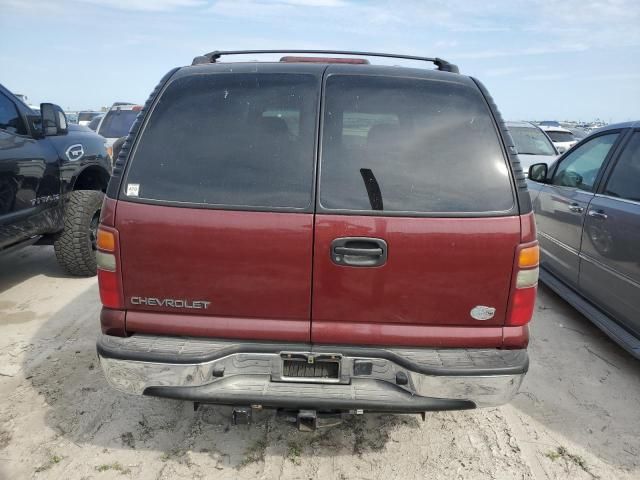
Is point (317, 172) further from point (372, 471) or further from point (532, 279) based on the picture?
point (372, 471)

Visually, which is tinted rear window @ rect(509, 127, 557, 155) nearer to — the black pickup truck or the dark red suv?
the black pickup truck

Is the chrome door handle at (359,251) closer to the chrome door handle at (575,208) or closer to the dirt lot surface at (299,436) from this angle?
the dirt lot surface at (299,436)

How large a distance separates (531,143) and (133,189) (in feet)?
28.7

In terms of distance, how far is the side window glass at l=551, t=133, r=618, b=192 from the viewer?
3986 millimetres

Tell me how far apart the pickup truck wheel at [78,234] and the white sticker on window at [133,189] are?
10.1 feet

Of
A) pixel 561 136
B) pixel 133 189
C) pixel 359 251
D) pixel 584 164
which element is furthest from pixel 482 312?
pixel 561 136

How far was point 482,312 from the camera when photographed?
2053 millimetres

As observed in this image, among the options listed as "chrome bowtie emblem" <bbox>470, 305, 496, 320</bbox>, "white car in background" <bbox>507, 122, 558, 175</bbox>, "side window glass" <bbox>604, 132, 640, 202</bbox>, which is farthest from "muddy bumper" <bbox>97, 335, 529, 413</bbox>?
"white car in background" <bbox>507, 122, 558, 175</bbox>

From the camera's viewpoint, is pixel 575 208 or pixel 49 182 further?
pixel 49 182

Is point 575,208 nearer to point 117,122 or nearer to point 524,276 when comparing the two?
point 524,276

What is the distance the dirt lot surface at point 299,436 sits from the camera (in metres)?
2.35

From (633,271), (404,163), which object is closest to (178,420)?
(404,163)

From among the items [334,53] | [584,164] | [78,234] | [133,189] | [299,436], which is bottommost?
[299,436]

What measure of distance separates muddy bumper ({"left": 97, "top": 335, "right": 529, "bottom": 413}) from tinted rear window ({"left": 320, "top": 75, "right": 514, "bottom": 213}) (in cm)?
66
